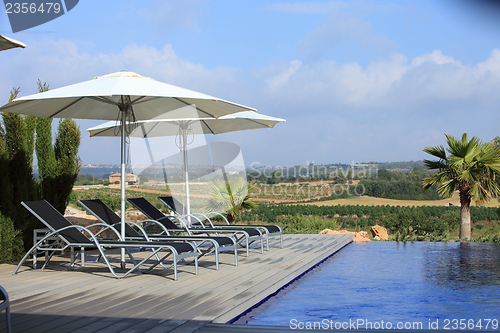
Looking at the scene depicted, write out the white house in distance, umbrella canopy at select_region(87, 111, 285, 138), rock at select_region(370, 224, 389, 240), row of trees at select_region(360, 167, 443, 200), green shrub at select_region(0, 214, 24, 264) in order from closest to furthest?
1. green shrub at select_region(0, 214, 24, 264)
2. the white house in distance
3. umbrella canopy at select_region(87, 111, 285, 138)
4. rock at select_region(370, 224, 389, 240)
5. row of trees at select_region(360, 167, 443, 200)

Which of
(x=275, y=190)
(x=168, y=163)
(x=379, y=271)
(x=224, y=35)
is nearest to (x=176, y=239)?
(x=379, y=271)

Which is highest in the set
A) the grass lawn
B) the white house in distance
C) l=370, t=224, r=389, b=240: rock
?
the white house in distance

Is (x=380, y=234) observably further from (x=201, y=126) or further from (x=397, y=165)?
(x=397, y=165)

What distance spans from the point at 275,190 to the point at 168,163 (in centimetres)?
1734

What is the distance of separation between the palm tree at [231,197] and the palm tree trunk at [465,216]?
5735 millimetres

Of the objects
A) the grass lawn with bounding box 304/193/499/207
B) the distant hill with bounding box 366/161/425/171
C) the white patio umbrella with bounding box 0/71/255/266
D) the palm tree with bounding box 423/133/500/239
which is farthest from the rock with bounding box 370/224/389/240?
the distant hill with bounding box 366/161/425/171

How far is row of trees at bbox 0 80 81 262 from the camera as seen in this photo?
630 centimetres

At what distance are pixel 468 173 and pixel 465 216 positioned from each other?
45.7 inches

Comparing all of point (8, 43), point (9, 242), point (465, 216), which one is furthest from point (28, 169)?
point (465, 216)

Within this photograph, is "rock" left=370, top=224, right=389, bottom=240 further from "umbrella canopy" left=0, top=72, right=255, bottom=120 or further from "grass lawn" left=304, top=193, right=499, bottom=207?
"grass lawn" left=304, top=193, right=499, bottom=207

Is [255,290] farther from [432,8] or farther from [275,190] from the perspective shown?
[275,190]

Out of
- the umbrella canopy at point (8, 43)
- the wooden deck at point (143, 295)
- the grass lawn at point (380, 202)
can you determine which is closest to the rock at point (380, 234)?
the wooden deck at point (143, 295)

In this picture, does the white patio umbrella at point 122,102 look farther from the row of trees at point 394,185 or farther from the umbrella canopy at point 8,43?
the row of trees at point 394,185

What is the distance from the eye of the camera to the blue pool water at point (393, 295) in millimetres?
3666
